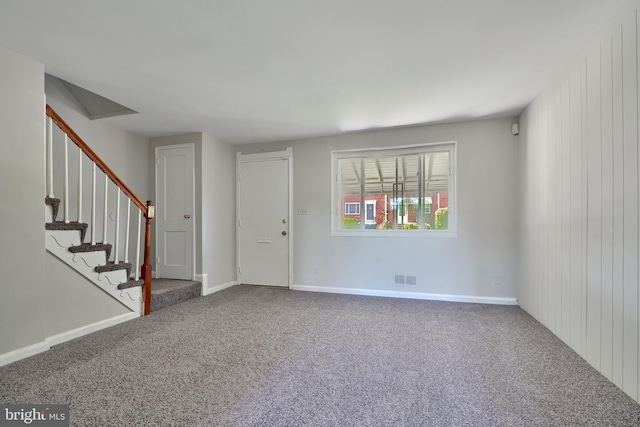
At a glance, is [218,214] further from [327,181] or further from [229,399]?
[229,399]

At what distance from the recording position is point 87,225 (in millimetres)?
2684

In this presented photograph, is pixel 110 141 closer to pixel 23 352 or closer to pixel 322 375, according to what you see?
pixel 23 352

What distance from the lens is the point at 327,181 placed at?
14.1 feet

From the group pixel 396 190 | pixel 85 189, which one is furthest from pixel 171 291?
pixel 396 190

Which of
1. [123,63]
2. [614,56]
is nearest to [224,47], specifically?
[123,63]

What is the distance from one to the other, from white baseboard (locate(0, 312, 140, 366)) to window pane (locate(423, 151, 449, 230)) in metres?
3.82

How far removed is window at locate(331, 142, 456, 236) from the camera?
386 cm

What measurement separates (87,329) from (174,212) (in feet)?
6.29

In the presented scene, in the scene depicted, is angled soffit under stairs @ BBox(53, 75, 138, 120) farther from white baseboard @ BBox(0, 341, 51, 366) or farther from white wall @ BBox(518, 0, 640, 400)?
white wall @ BBox(518, 0, 640, 400)

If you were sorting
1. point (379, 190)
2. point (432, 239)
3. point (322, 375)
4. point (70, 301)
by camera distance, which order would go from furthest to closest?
1. point (379, 190)
2. point (432, 239)
3. point (70, 301)
4. point (322, 375)

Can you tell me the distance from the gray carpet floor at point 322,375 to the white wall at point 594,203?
297 mm

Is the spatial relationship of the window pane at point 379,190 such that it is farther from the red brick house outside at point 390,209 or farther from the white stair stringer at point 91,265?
the white stair stringer at point 91,265

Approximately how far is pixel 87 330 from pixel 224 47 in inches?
112

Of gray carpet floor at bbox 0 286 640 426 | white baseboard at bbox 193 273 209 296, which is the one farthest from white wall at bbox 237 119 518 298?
white baseboard at bbox 193 273 209 296
